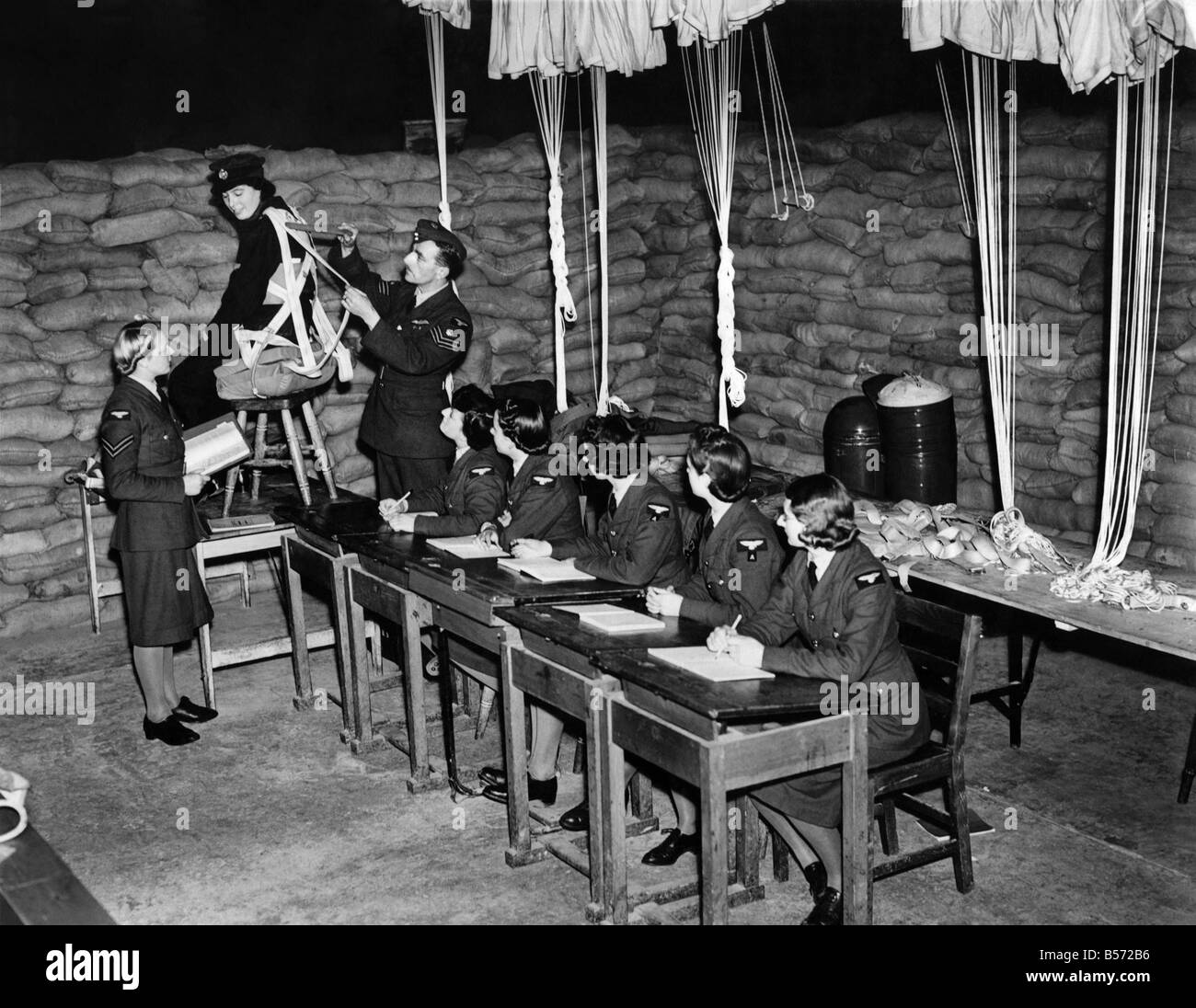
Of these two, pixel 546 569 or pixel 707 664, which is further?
pixel 546 569

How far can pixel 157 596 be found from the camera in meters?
5.14

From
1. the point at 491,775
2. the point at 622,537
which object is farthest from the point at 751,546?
the point at 491,775

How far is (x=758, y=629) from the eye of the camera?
3924 millimetres

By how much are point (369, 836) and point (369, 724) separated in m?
0.78

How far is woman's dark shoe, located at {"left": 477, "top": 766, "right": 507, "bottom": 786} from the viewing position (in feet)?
15.7

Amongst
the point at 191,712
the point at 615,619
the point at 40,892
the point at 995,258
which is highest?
the point at 995,258

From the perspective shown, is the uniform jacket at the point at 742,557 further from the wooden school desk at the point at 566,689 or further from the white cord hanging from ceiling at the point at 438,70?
the white cord hanging from ceiling at the point at 438,70

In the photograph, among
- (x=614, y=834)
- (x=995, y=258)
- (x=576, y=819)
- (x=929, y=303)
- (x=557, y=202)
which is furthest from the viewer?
(x=929, y=303)

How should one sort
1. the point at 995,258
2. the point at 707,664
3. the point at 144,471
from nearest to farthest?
the point at 707,664
the point at 144,471
the point at 995,258

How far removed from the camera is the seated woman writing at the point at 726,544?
4.11 metres

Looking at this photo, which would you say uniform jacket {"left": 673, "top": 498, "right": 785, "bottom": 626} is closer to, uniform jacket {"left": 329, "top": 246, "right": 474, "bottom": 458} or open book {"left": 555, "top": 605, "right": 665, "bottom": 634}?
open book {"left": 555, "top": 605, "right": 665, "bottom": 634}

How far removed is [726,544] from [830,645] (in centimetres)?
62

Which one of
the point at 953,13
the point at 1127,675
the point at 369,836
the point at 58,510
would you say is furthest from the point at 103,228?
the point at 1127,675

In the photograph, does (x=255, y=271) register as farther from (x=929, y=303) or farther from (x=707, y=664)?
(x=929, y=303)
